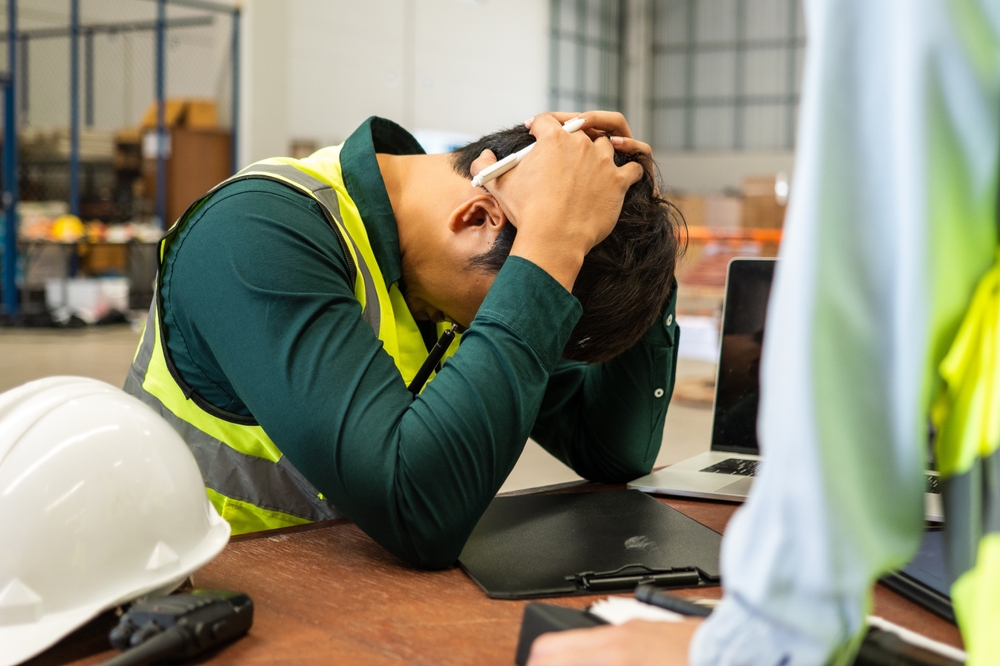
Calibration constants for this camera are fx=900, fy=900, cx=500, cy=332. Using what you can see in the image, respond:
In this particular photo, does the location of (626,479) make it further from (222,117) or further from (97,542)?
(222,117)

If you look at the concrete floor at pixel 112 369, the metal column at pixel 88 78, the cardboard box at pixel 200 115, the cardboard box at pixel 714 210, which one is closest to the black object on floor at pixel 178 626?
the concrete floor at pixel 112 369

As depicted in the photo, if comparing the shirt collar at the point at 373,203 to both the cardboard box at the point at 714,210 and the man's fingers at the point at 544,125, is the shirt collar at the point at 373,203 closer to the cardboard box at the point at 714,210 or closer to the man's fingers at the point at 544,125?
the man's fingers at the point at 544,125

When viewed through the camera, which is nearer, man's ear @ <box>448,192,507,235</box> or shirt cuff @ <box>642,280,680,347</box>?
man's ear @ <box>448,192,507,235</box>

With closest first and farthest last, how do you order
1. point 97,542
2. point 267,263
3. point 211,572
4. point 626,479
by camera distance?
point 97,542 < point 211,572 < point 267,263 < point 626,479

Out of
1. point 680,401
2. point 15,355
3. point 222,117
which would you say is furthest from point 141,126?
point 680,401

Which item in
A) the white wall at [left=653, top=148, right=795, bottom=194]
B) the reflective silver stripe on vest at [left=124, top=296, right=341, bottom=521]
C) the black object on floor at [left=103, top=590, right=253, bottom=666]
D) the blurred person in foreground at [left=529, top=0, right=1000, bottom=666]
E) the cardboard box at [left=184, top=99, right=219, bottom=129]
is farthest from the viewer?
the white wall at [left=653, top=148, right=795, bottom=194]

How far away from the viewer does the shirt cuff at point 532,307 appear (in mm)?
992

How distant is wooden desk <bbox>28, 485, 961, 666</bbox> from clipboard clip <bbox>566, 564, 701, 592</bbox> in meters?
0.02

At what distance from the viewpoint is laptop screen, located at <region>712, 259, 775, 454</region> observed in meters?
1.39

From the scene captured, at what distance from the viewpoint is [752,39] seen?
16891mm

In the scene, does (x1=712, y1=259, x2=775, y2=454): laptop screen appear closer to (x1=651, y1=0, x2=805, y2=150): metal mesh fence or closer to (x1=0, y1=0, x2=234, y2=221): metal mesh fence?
(x1=0, y1=0, x2=234, y2=221): metal mesh fence

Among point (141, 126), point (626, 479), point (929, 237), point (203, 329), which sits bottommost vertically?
point (626, 479)

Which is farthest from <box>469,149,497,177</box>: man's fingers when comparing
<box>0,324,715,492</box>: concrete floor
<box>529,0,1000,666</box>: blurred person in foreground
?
<box>0,324,715,492</box>: concrete floor

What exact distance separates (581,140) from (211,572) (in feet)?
2.17
